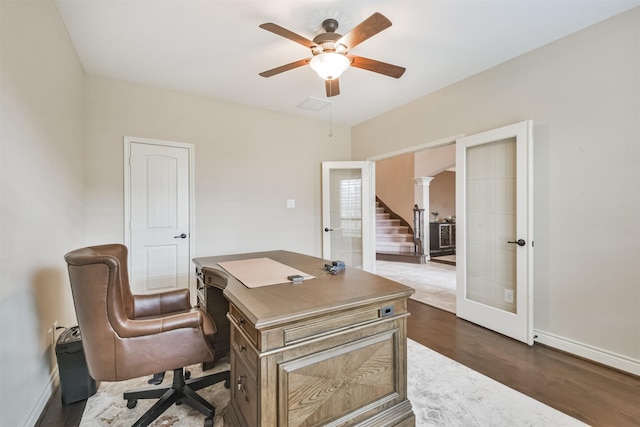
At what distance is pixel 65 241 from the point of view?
232cm

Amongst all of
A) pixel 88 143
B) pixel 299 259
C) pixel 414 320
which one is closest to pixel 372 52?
pixel 299 259

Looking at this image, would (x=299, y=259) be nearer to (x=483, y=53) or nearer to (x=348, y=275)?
(x=348, y=275)

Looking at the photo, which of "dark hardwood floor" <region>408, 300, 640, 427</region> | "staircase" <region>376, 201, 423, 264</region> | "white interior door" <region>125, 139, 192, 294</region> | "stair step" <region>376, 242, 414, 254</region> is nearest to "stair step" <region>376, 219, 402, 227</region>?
"staircase" <region>376, 201, 423, 264</region>

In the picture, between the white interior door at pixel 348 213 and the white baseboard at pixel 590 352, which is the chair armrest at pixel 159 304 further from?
the white baseboard at pixel 590 352

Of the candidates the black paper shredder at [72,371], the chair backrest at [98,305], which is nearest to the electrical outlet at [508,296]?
the chair backrest at [98,305]

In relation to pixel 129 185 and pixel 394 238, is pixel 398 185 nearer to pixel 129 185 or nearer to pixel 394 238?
pixel 394 238

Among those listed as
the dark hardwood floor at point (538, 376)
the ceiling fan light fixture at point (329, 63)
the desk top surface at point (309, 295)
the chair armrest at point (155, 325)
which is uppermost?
the ceiling fan light fixture at point (329, 63)

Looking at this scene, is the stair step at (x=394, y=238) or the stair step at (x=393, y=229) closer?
the stair step at (x=394, y=238)

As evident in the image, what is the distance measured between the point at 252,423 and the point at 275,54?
282 cm

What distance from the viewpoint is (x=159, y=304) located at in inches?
77.2

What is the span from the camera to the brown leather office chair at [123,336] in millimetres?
1313

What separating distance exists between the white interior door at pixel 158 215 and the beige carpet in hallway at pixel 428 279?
3139 mm

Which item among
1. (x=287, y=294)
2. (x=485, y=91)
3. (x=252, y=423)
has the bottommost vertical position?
(x=252, y=423)

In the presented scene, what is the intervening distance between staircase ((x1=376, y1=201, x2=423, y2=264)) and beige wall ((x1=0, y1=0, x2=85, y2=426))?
5.82 metres
